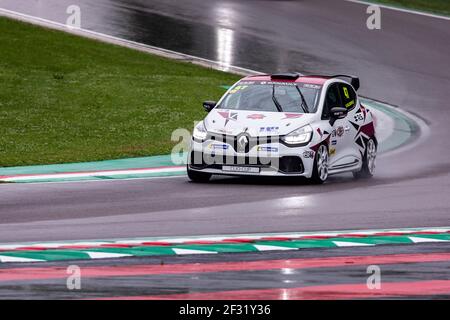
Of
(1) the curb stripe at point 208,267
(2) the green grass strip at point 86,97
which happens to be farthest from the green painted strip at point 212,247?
(2) the green grass strip at point 86,97

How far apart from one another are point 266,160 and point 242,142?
422 mm

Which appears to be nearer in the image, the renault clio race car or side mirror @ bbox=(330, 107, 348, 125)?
the renault clio race car

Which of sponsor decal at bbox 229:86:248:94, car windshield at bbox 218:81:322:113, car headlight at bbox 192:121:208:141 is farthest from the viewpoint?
sponsor decal at bbox 229:86:248:94

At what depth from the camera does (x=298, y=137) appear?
60.6 feet

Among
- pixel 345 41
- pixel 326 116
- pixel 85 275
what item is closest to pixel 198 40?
pixel 345 41


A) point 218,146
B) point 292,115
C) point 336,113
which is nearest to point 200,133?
point 218,146

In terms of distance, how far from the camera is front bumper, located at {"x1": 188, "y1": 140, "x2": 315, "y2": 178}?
59.9 ft

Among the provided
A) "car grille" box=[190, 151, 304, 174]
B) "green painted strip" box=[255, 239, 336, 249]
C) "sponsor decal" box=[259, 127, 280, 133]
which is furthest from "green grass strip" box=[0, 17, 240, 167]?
"green painted strip" box=[255, 239, 336, 249]

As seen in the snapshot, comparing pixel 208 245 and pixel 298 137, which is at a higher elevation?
pixel 298 137

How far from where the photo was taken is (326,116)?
1938cm

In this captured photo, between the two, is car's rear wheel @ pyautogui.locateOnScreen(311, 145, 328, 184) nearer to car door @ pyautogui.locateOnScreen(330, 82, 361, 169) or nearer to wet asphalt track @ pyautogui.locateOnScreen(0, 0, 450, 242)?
wet asphalt track @ pyautogui.locateOnScreen(0, 0, 450, 242)

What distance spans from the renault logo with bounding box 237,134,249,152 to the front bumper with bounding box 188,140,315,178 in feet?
0.23

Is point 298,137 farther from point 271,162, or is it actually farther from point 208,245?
point 208,245
